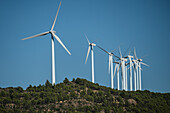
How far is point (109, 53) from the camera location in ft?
312

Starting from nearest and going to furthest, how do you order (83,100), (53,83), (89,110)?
(89,110) < (83,100) < (53,83)

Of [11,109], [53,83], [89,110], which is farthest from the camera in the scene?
[53,83]

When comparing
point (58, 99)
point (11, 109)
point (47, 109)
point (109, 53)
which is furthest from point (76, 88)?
point (109, 53)

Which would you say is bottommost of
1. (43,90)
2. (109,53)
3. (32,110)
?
(32,110)

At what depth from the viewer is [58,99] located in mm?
53062

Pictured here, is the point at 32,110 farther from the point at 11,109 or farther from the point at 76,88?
the point at 76,88

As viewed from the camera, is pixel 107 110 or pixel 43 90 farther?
pixel 43 90

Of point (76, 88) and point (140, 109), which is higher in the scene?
point (76, 88)

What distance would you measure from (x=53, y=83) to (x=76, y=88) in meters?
5.61

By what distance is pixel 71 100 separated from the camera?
54625 millimetres

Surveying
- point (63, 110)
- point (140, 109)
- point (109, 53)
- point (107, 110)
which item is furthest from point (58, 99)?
point (109, 53)

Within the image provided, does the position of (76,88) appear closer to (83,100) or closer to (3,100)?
(83,100)

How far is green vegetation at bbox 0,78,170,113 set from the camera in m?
49.1

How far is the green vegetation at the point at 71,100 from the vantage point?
4906 cm
